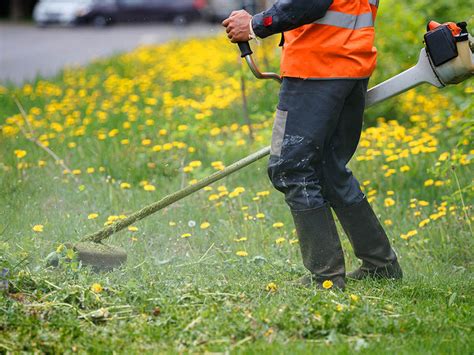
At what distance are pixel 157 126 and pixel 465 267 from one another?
9.70ft

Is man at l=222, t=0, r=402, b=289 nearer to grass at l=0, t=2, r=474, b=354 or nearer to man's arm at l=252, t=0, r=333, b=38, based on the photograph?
man's arm at l=252, t=0, r=333, b=38

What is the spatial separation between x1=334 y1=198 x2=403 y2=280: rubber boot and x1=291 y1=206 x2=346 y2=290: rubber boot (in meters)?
0.19

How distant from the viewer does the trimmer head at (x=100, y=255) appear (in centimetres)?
402

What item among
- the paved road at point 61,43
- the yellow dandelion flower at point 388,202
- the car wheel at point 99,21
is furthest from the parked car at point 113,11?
the yellow dandelion flower at point 388,202

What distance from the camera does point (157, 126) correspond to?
22.1 feet

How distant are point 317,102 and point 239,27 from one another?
17.2 inches

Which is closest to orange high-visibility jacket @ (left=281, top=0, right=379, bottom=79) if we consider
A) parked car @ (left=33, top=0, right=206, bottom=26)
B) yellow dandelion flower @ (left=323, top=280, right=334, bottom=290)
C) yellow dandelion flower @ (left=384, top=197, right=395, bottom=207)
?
yellow dandelion flower @ (left=323, top=280, right=334, bottom=290)

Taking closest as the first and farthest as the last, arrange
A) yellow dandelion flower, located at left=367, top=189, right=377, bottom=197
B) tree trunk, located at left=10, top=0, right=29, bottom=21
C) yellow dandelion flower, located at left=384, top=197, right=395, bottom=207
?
yellow dandelion flower, located at left=384, top=197, right=395, bottom=207 → yellow dandelion flower, located at left=367, top=189, right=377, bottom=197 → tree trunk, located at left=10, top=0, right=29, bottom=21

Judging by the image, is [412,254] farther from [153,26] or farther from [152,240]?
[153,26]

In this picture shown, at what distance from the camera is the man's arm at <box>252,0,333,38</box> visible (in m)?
3.53

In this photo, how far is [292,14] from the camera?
11.6 feet

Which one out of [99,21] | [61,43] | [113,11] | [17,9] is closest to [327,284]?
[61,43]

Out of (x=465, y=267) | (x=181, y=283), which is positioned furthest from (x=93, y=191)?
(x=465, y=267)

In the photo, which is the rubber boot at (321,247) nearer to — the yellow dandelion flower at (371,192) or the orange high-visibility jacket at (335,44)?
the orange high-visibility jacket at (335,44)
